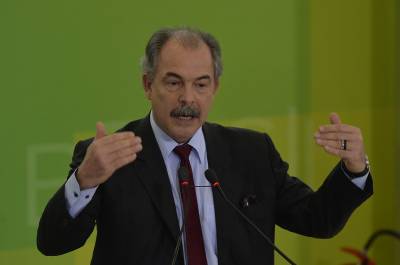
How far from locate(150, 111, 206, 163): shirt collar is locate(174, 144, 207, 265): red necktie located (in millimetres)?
24

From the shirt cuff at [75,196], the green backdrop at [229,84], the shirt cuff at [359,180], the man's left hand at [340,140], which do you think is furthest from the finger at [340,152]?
the green backdrop at [229,84]

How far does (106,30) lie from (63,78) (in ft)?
0.91

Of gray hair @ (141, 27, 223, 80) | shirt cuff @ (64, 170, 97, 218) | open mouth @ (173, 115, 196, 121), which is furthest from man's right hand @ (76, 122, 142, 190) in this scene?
gray hair @ (141, 27, 223, 80)

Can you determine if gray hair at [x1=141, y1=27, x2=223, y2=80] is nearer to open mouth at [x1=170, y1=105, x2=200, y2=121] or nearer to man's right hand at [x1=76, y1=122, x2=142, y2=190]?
open mouth at [x1=170, y1=105, x2=200, y2=121]

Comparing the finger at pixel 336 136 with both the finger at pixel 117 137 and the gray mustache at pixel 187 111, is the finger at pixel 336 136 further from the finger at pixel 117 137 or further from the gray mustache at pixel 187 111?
the finger at pixel 117 137

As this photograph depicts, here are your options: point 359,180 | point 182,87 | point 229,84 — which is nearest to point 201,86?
point 182,87

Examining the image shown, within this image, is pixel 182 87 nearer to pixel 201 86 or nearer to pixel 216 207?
pixel 201 86

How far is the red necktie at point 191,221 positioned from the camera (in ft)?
7.39

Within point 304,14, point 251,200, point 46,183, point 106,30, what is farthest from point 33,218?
point 304,14

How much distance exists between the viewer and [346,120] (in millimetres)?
4055

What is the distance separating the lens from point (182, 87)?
7.48ft

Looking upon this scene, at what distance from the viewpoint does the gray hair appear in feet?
7.58

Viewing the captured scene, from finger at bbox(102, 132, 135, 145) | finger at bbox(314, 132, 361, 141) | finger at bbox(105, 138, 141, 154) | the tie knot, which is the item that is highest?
finger at bbox(102, 132, 135, 145)

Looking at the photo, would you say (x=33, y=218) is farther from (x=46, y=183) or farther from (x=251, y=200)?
(x=251, y=200)
